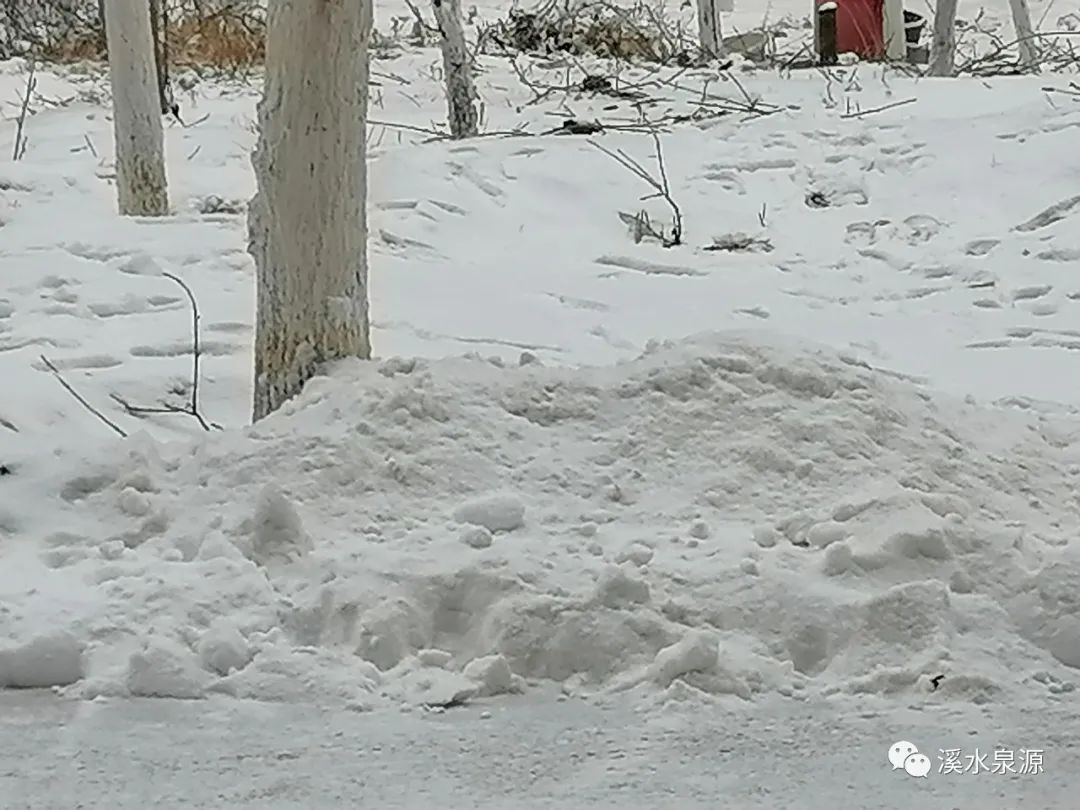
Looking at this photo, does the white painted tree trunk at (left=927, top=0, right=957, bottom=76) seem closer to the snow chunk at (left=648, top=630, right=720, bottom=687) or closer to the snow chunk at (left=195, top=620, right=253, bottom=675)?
the snow chunk at (left=648, top=630, right=720, bottom=687)

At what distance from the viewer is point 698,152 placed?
26.0ft

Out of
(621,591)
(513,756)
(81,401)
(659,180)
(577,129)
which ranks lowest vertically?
(513,756)

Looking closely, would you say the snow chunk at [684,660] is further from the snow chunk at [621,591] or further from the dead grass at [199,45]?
the dead grass at [199,45]

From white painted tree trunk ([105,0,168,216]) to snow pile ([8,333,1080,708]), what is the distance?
321 cm

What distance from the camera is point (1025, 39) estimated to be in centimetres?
1035

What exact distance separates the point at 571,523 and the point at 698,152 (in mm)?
5640

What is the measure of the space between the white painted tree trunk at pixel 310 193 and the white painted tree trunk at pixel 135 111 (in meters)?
2.88

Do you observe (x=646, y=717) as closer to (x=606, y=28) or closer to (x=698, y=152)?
(x=698, y=152)

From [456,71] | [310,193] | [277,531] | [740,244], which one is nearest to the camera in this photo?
[277,531]

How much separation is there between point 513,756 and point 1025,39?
32.1ft

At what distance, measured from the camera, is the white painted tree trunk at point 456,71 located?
7762 millimetres

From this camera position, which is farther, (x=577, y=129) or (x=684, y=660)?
(x=577, y=129)

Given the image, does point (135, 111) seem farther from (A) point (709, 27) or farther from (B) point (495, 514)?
(A) point (709, 27)

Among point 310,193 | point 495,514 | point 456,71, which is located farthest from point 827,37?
point 495,514
